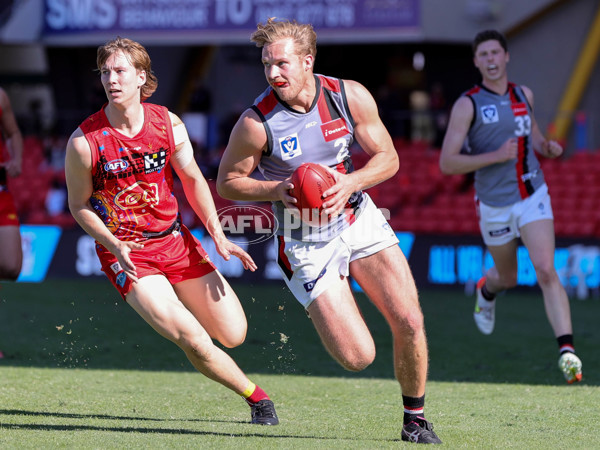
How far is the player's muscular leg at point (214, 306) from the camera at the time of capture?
566 centimetres

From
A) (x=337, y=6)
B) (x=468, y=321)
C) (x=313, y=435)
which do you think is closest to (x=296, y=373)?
(x=313, y=435)

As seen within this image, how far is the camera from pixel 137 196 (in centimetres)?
557

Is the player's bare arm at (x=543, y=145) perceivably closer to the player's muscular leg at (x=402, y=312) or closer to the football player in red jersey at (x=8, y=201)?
the player's muscular leg at (x=402, y=312)

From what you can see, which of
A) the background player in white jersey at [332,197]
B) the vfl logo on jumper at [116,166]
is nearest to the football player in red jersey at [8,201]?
the vfl logo on jumper at [116,166]

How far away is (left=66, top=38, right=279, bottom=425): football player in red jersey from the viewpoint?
212 inches

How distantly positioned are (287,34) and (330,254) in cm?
119

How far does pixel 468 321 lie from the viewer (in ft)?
35.9

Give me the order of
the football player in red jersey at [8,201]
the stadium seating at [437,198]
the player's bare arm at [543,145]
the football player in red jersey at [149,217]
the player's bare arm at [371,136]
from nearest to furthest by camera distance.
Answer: the player's bare arm at [371,136] < the football player in red jersey at [149,217] < the player's bare arm at [543,145] < the football player in red jersey at [8,201] < the stadium seating at [437,198]

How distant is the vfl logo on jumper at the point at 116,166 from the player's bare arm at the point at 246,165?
0.53m

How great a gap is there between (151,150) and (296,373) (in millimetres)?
2852

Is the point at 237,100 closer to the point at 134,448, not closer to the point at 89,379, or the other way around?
the point at 89,379

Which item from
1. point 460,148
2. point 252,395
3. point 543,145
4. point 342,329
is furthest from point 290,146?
point 543,145

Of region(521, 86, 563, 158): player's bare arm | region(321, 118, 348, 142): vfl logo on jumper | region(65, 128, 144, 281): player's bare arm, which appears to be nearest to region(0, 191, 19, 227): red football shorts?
region(65, 128, 144, 281): player's bare arm

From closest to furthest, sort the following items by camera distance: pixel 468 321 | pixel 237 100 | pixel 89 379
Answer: pixel 89 379 → pixel 468 321 → pixel 237 100
